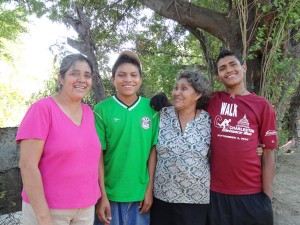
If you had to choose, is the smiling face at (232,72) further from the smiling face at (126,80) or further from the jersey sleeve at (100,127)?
the jersey sleeve at (100,127)

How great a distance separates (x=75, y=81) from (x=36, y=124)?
45 cm

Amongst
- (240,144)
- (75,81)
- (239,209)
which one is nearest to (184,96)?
(240,144)

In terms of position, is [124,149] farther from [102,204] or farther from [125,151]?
[102,204]

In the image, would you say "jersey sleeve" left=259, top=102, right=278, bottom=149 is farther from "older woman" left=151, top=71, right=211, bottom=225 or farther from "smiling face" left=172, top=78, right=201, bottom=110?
"smiling face" left=172, top=78, right=201, bottom=110

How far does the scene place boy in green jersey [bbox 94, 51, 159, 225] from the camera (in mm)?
2500

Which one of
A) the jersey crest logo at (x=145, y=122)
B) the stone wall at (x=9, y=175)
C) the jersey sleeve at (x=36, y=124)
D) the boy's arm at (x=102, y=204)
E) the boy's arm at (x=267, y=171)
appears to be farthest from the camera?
the stone wall at (x=9, y=175)

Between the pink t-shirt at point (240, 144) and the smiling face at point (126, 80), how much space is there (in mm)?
753

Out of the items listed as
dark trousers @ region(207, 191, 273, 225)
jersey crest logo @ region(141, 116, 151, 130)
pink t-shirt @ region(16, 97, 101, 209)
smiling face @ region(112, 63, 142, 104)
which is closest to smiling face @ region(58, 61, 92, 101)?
pink t-shirt @ region(16, 97, 101, 209)

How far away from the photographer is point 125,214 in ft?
8.41

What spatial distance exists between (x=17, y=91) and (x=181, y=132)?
1640 centimetres

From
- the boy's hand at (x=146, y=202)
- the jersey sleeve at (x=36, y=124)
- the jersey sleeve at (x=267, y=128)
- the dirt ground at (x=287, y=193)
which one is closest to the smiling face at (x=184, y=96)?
the jersey sleeve at (x=267, y=128)

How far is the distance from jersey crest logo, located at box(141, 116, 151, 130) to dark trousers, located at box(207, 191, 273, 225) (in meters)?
0.80

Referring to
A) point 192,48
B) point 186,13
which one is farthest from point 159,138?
point 192,48

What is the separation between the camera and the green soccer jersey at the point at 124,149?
2.50 m
